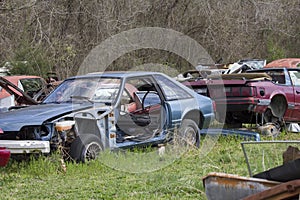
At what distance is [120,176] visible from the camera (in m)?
7.81

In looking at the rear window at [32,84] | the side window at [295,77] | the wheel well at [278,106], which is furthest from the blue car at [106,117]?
the rear window at [32,84]

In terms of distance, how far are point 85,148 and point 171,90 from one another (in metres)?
2.36

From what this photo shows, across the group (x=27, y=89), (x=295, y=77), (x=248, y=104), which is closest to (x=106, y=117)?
(x=248, y=104)

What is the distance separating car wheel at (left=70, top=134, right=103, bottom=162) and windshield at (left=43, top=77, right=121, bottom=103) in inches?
35.1

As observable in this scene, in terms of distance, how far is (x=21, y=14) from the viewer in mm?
21719

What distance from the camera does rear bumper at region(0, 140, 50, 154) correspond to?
26.1 feet

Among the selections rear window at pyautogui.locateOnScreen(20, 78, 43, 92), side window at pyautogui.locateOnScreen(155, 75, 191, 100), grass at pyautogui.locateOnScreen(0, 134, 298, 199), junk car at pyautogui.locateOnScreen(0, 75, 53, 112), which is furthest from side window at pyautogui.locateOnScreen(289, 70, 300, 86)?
rear window at pyautogui.locateOnScreen(20, 78, 43, 92)

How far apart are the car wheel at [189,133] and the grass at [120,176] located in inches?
10.8

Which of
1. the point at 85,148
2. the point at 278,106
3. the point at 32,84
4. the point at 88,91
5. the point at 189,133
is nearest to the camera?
the point at 85,148

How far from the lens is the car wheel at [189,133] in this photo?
979 cm

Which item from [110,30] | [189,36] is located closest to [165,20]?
[189,36]

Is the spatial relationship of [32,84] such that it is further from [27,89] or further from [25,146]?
[25,146]

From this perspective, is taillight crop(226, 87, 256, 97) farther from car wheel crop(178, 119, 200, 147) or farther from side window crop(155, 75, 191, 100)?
car wheel crop(178, 119, 200, 147)

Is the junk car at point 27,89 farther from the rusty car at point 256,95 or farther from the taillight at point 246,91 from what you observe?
the taillight at point 246,91
